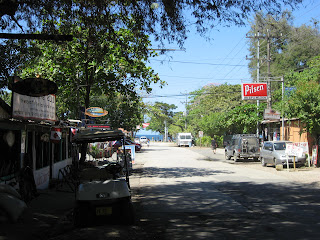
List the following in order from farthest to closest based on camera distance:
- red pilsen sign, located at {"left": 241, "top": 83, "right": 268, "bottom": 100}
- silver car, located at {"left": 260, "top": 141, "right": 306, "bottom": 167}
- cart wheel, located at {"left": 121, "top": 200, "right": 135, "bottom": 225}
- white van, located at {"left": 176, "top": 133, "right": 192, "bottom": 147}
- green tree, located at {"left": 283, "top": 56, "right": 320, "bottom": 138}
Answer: white van, located at {"left": 176, "top": 133, "right": 192, "bottom": 147}, red pilsen sign, located at {"left": 241, "top": 83, "right": 268, "bottom": 100}, silver car, located at {"left": 260, "top": 141, "right": 306, "bottom": 167}, green tree, located at {"left": 283, "top": 56, "right": 320, "bottom": 138}, cart wheel, located at {"left": 121, "top": 200, "right": 135, "bottom": 225}

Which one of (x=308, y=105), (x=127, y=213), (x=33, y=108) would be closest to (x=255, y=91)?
(x=308, y=105)

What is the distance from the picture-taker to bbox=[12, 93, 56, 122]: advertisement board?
10.2 meters

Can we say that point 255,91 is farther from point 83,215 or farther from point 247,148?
point 83,215

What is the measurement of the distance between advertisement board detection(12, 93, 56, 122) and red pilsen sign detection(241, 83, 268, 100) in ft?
78.1

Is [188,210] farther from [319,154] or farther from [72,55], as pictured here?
[319,154]

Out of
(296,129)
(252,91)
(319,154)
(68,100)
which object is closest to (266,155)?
(319,154)

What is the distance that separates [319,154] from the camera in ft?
74.9

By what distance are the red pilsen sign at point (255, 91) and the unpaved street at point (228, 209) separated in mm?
19018

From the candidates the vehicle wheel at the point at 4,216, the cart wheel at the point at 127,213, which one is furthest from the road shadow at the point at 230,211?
the vehicle wheel at the point at 4,216

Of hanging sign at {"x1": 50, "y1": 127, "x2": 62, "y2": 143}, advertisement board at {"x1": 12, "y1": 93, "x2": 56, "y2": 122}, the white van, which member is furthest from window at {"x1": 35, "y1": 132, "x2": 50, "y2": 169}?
the white van

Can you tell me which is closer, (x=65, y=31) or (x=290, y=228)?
(x=290, y=228)

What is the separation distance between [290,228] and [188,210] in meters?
2.99

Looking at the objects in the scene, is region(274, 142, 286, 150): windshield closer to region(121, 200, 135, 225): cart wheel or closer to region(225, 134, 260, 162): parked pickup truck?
region(225, 134, 260, 162): parked pickup truck

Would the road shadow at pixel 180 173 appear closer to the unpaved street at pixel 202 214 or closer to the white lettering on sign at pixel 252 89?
the unpaved street at pixel 202 214
